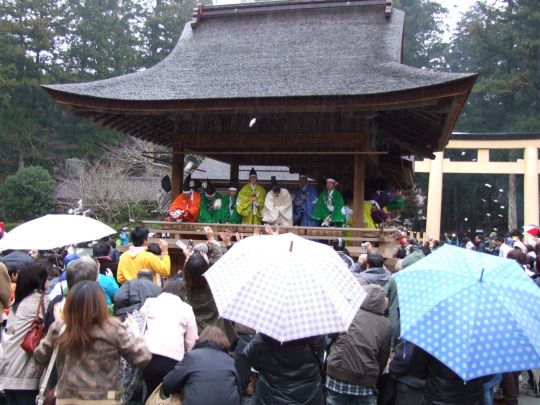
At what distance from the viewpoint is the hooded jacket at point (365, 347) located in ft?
12.4

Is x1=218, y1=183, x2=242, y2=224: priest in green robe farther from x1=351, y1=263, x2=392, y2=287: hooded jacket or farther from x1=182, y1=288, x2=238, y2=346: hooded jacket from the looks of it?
x1=182, y1=288, x2=238, y2=346: hooded jacket

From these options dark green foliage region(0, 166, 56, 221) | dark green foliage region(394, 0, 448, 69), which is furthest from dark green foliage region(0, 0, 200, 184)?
dark green foliage region(394, 0, 448, 69)

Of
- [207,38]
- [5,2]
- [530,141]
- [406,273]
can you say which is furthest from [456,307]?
[5,2]

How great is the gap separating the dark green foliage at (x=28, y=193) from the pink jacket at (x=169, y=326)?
2853 cm

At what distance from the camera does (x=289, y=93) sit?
8.30 meters

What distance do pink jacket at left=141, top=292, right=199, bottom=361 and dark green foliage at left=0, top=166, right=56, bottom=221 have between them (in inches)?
1123

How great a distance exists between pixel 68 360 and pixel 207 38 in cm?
1060

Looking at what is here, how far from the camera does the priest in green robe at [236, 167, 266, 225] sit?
988cm

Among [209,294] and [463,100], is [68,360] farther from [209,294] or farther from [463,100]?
[463,100]

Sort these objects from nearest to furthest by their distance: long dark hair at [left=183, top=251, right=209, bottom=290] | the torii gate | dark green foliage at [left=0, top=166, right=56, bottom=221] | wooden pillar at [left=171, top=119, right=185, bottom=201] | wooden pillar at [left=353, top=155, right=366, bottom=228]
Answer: long dark hair at [left=183, top=251, right=209, bottom=290] < wooden pillar at [left=353, top=155, right=366, bottom=228] < wooden pillar at [left=171, top=119, right=185, bottom=201] < the torii gate < dark green foliage at [left=0, top=166, right=56, bottom=221]

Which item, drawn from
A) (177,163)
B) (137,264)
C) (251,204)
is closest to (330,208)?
(251,204)

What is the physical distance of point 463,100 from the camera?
751 centimetres

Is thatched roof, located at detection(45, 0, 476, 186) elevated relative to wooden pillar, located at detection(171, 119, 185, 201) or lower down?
elevated

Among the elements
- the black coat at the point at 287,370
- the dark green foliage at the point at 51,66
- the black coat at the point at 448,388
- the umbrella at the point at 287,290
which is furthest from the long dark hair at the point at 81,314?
the dark green foliage at the point at 51,66
